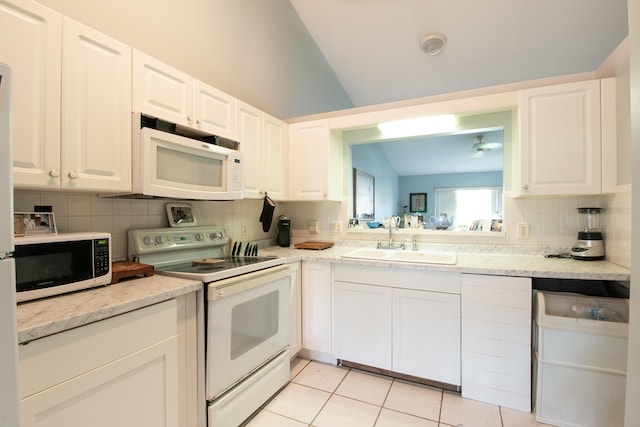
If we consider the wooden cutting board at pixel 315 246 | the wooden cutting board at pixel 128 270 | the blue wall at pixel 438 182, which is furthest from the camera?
the blue wall at pixel 438 182

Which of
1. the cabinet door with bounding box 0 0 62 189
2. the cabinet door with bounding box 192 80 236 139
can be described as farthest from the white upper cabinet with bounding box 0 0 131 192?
the cabinet door with bounding box 192 80 236 139

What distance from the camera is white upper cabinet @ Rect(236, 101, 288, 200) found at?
2172 mm

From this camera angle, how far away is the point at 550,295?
1.67m

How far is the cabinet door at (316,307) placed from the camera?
7.30 ft

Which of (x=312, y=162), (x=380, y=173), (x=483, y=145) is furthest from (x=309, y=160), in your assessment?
(x=483, y=145)

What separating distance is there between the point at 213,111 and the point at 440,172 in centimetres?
Answer: 550

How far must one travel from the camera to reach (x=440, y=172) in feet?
20.4

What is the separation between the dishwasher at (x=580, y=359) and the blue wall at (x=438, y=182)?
16.4ft

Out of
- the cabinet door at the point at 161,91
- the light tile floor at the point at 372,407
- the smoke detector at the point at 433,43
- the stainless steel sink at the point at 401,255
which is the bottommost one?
the light tile floor at the point at 372,407

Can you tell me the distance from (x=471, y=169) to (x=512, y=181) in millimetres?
4126

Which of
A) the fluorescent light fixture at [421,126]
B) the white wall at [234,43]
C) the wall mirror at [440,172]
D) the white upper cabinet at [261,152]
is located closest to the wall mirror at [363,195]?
the wall mirror at [440,172]

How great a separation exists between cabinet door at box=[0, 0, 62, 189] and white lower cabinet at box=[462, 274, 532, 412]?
2228 mm

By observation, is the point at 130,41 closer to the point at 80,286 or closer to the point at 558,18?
the point at 80,286

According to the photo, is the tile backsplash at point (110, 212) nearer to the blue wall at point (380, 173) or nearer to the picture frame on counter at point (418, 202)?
the blue wall at point (380, 173)
